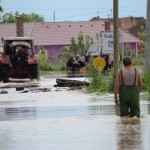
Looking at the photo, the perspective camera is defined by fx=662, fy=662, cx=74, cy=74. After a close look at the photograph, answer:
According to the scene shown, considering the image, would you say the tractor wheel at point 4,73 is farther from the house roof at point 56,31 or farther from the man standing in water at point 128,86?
the house roof at point 56,31

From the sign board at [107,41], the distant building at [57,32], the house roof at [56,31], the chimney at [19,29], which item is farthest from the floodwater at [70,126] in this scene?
the house roof at [56,31]

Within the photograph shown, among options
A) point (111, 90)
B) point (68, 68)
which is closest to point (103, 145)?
point (111, 90)

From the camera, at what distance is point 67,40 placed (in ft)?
297

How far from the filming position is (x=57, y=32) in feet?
304

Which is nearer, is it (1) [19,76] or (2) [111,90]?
(2) [111,90]

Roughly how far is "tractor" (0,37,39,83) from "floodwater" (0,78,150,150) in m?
13.5

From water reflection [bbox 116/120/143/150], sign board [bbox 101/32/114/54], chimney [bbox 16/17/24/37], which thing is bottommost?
water reflection [bbox 116/120/143/150]

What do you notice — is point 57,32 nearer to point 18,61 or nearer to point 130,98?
point 18,61

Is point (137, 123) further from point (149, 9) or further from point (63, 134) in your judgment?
point (149, 9)

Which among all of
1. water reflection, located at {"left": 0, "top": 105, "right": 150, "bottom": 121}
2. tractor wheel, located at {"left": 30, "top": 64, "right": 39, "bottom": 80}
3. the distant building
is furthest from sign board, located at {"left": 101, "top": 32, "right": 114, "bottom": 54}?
the distant building

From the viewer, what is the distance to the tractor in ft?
119

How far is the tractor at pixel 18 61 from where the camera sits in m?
36.4

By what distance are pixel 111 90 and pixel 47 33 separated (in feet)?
217

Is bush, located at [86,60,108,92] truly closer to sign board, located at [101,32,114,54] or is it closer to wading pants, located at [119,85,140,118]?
sign board, located at [101,32,114,54]
